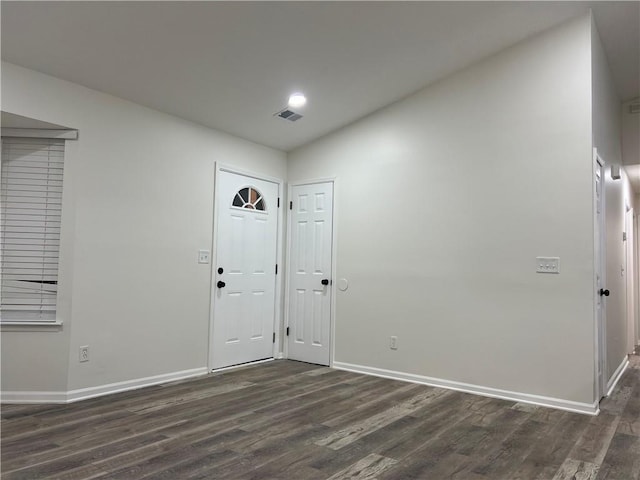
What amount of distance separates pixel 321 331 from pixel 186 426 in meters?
2.25

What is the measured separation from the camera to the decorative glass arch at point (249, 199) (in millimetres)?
4925

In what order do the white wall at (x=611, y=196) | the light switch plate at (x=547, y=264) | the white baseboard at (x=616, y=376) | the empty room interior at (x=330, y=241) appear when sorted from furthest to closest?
1. the white baseboard at (x=616, y=376)
2. the white wall at (x=611, y=196)
3. the light switch plate at (x=547, y=264)
4. the empty room interior at (x=330, y=241)

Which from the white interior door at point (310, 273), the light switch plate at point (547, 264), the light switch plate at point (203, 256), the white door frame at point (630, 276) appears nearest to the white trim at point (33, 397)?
the light switch plate at point (203, 256)

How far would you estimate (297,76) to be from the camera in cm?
385

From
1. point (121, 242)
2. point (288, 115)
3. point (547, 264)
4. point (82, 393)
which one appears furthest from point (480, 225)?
point (82, 393)

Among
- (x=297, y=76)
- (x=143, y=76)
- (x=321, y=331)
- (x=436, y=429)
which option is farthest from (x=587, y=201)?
(x=143, y=76)

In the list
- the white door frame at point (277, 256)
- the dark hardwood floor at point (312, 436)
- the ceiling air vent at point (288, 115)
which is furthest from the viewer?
the white door frame at point (277, 256)

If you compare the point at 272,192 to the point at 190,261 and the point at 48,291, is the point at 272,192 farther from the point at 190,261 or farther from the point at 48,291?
the point at 48,291

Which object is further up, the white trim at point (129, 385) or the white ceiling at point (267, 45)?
the white ceiling at point (267, 45)

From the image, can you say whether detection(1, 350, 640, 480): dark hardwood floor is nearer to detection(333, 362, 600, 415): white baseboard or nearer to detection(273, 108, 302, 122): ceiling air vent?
detection(333, 362, 600, 415): white baseboard

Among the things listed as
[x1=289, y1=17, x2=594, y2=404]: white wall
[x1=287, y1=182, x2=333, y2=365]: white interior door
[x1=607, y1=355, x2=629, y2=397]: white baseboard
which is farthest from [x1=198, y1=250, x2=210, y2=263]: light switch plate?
[x1=607, y1=355, x2=629, y2=397]: white baseboard

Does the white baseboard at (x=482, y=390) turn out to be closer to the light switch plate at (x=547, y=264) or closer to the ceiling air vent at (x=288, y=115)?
the light switch plate at (x=547, y=264)

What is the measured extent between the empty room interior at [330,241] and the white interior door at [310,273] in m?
0.07

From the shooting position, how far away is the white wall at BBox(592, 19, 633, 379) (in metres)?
3.86
